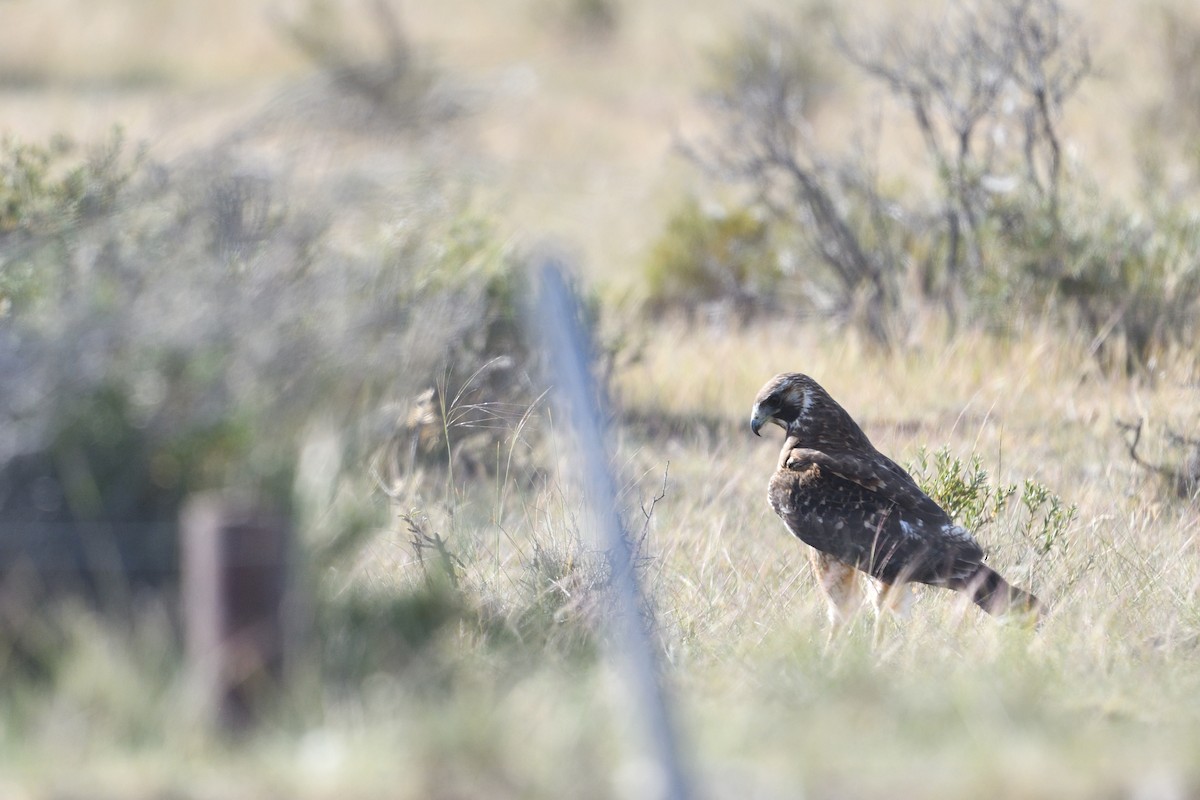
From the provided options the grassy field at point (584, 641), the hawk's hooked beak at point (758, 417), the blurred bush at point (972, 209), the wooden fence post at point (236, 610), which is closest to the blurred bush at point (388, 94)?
the grassy field at point (584, 641)

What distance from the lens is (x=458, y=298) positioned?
509 cm

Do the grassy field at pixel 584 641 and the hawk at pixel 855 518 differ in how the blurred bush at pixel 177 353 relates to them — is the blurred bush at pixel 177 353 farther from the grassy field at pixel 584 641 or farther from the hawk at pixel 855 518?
the hawk at pixel 855 518

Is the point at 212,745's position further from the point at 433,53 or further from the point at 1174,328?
the point at 1174,328

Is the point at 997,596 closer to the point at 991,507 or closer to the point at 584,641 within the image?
the point at 584,641

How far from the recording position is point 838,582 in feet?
19.3

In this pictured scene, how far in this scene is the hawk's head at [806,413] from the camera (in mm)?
6070

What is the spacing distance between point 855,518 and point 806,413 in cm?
64

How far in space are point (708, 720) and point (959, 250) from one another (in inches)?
361

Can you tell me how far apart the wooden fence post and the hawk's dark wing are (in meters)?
2.61

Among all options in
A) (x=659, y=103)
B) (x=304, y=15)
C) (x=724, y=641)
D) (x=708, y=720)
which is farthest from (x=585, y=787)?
(x=304, y=15)

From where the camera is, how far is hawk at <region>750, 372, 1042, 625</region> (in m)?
5.43

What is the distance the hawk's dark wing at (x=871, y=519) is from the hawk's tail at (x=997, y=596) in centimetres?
6

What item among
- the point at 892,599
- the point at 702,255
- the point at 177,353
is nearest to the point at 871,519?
the point at 892,599

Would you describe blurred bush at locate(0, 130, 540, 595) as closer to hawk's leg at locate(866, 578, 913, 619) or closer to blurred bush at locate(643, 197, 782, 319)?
hawk's leg at locate(866, 578, 913, 619)
